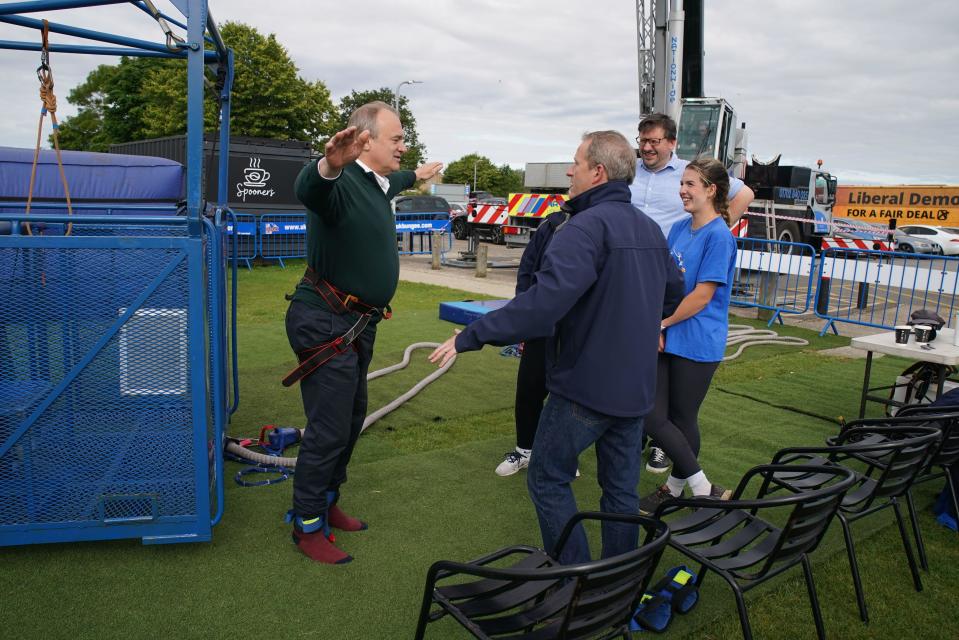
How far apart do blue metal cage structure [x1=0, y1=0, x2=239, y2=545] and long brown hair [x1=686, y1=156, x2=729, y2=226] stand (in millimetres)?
2340

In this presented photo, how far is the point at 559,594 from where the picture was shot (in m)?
2.24

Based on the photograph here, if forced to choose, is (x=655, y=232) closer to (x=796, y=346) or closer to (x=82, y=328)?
(x=82, y=328)

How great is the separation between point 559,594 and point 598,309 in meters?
0.94

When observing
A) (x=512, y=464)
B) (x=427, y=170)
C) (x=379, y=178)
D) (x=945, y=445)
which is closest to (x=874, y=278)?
(x=945, y=445)

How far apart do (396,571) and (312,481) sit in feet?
1.82

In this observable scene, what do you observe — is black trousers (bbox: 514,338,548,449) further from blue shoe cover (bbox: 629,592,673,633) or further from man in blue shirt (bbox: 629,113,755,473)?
blue shoe cover (bbox: 629,592,673,633)

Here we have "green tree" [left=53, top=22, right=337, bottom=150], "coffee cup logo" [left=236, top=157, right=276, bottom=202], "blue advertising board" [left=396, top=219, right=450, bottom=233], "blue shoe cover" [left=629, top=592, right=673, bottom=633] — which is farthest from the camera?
"green tree" [left=53, top=22, right=337, bottom=150]

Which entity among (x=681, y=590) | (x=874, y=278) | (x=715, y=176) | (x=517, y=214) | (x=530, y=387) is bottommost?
(x=681, y=590)

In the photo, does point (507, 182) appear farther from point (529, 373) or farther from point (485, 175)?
point (529, 373)

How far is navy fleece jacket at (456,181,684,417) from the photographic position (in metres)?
2.42

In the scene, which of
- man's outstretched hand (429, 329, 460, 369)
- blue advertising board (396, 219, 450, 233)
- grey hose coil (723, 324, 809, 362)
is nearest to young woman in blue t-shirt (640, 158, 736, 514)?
man's outstretched hand (429, 329, 460, 369)

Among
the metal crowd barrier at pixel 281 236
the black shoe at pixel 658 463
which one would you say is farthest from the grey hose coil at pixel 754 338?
the metal crowd barrier at pixel 281 236

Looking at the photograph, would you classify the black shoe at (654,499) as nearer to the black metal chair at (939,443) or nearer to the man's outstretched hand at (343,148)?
the black metal chair at (939,443)

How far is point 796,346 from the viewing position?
9.02m
